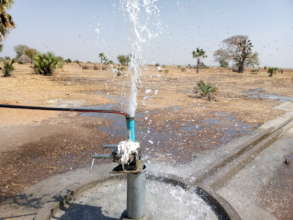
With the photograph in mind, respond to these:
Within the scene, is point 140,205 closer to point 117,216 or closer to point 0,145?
point 117,216

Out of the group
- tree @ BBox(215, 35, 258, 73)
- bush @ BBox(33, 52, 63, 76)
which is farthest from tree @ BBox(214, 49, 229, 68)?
bush @ BBox(33, 52, 63, 76)

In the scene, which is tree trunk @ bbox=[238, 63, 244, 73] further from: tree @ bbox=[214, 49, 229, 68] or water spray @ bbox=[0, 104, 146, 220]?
water spray @ bbox=[0, 104, 146, 220]

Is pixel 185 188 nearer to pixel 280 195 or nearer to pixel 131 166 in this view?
pixel 131 166

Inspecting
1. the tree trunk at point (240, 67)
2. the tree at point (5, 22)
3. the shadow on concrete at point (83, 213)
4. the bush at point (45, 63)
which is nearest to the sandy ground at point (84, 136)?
the shadow on concrete at point (83, 213)

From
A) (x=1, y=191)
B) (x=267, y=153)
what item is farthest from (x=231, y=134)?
(x=1, y=191)

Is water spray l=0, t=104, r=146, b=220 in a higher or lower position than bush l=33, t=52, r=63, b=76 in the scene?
lower

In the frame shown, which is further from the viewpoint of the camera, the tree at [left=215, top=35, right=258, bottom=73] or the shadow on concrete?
the tree at [left=215, top=35, right=258, bottom=73]

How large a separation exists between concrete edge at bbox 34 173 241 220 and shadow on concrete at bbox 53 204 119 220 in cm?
13

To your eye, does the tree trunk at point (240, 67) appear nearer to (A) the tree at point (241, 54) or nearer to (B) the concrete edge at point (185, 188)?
(A) the tree at point (241, 54)

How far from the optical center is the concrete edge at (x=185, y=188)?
2635 millimetres

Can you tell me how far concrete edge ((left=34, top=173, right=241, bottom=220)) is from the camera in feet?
8.64

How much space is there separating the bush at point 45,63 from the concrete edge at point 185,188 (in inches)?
1037

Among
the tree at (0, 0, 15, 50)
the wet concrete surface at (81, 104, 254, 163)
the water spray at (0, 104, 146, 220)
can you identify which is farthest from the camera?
the tree at (0, 0, 15, 50)

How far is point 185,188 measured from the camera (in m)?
3.35
